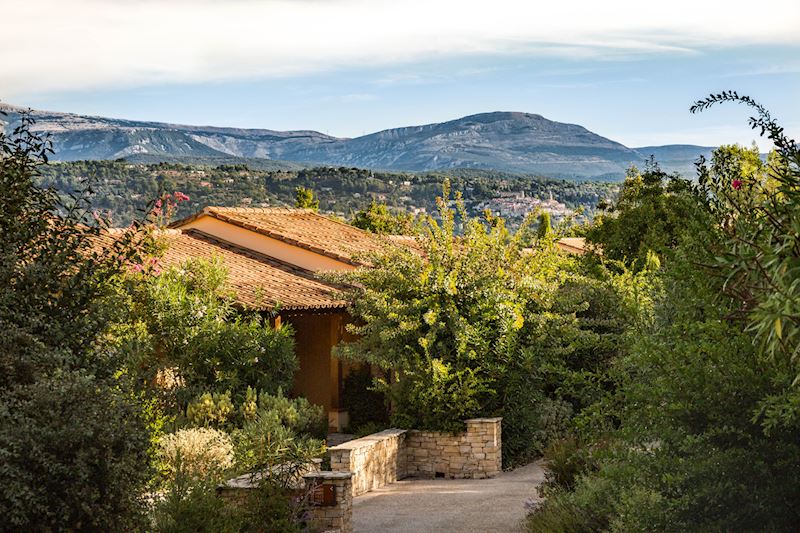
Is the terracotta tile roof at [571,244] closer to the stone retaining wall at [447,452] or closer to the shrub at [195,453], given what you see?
the stone retaining wall at [447,452]

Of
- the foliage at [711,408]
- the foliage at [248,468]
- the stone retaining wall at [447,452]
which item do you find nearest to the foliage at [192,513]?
the foliage at [248,468]

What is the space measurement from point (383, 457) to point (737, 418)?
9.90 m

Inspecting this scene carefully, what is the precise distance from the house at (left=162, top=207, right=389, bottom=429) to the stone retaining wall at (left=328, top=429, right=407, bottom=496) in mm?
3781

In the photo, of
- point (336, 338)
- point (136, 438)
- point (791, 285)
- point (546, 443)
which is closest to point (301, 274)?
point (336, 338)

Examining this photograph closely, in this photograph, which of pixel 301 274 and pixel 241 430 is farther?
pixel 301 274

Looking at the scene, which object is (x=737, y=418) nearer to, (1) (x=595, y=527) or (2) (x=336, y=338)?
(1) (x=595, y=527)

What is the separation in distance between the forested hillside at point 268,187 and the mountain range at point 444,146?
58.7 metres

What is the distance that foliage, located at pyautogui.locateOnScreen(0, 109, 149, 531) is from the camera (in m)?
9.06

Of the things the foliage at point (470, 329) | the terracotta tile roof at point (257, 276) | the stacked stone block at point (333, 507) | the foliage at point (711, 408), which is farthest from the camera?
the terracotta tile roof at point (257, 276)

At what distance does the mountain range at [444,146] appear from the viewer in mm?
130750

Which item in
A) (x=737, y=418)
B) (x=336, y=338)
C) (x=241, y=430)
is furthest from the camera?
(x=336, y=338)

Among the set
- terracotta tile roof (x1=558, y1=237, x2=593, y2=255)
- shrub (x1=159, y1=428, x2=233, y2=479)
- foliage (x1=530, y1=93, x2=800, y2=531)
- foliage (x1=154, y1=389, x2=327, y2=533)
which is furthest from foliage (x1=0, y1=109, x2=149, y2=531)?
terracotta tile roof (x1=558, y1=237, x2=593, y2=255)

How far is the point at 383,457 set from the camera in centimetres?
1795

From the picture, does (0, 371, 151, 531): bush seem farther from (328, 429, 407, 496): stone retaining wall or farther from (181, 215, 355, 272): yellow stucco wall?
(181, 215, 355, 272): yellow stucco wall
